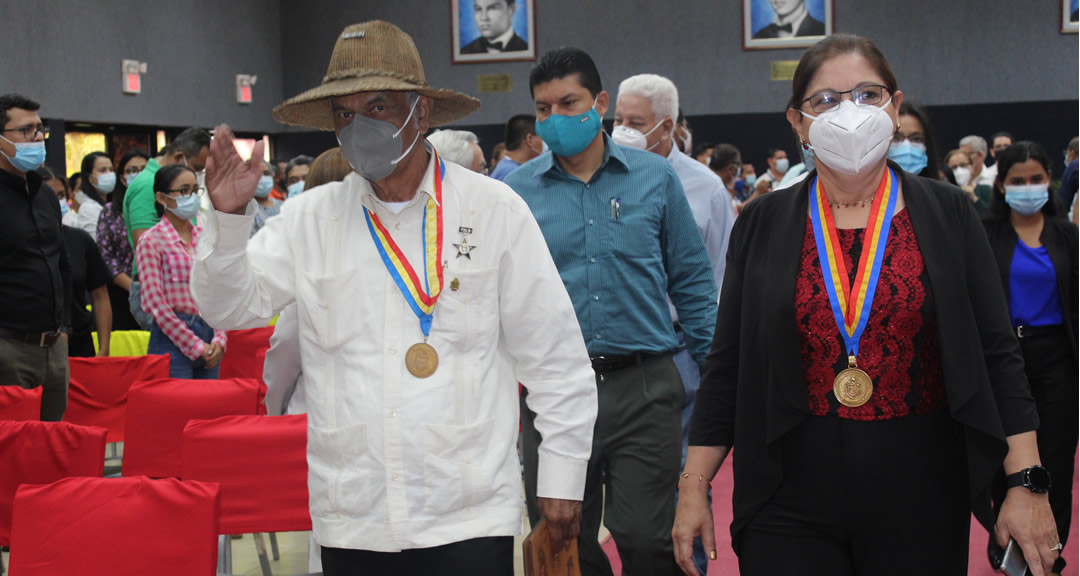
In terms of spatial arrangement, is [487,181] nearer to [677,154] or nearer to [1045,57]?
[677,154]

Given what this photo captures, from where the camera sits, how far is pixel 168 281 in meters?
5.44

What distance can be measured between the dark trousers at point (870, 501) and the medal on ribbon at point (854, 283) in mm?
74

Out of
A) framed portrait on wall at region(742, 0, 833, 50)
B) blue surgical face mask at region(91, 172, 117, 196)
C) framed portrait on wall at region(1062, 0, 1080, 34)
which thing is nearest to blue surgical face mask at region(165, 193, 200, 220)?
blue surgical face mask at region(91, 172, 117, 196)

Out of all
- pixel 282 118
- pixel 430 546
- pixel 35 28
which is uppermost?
pixel 35 28

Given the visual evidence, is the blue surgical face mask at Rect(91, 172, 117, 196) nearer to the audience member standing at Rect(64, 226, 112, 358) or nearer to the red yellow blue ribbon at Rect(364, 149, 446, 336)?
the audience member standing at Rect(64, 226, 112, 358)

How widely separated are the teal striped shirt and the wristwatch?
1.22 metres

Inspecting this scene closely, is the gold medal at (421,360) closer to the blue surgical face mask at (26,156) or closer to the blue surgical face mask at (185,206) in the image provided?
the blue surgical face mask at (26,156)

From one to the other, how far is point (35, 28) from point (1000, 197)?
1015cm

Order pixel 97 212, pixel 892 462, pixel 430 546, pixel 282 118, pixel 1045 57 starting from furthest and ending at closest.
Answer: pixel 1045 57
pixel 97 212
pixel 282 118
pixel 430 546
pixel 892 462

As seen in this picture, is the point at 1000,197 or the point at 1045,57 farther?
the point at 1045,57

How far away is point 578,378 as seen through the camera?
2.40 meters

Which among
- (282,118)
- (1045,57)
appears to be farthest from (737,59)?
(282,118)

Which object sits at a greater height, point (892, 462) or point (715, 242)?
point (715, 242)

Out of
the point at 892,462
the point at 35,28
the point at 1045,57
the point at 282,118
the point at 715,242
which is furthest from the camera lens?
the point at 1045,57
